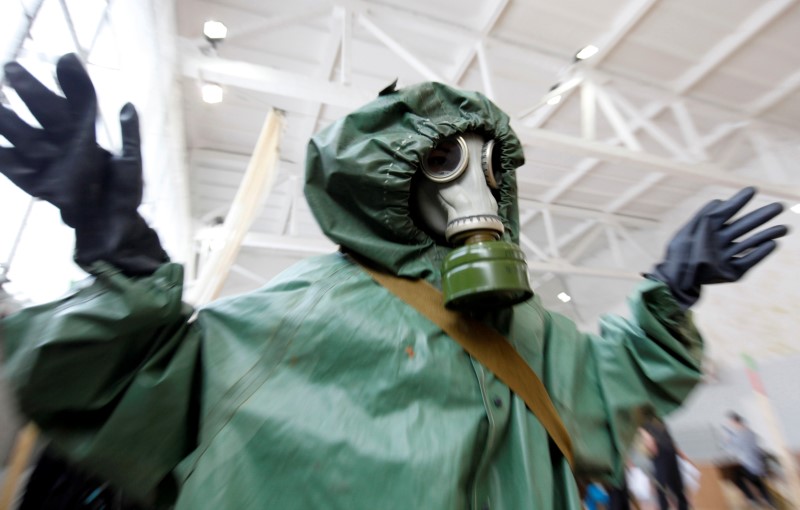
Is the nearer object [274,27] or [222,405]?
[222,405]

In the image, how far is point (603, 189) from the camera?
5.38m

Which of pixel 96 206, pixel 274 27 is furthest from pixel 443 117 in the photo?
pixel 274 27

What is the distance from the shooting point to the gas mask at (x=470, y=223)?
0.63 metres

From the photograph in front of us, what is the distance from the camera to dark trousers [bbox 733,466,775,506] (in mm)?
3727

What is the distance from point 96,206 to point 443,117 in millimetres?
564

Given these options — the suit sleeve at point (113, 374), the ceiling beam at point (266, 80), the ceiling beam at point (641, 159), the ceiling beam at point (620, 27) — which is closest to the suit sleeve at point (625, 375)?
the suit sleeve at point (113, 374)

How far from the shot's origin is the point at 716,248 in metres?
0.81

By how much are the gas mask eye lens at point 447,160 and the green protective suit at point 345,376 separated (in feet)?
0.10

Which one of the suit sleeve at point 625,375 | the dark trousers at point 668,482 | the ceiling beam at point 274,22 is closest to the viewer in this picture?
the suit sleeve at point 625,375

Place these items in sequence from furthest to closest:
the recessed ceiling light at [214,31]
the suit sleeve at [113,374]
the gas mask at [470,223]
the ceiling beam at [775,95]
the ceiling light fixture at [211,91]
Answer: the ceiling beam at [775,95], the ceiling light fixture at [211,91], the recessed ceiling light at [214,31], the gas mask at [470,223], the suit sleeve at [113,374]

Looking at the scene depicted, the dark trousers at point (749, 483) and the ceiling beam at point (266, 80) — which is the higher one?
the ceiling beam at point (266, 80)

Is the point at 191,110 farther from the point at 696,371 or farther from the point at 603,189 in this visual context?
the point at 603,189

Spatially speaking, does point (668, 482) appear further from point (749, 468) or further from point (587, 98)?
point (587, 98)

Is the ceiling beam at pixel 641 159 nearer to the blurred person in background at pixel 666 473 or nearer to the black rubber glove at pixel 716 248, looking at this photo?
the blurred person in background at pixel 666 473
